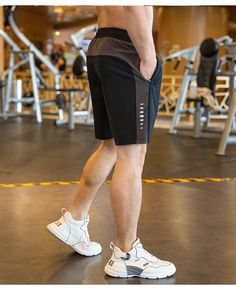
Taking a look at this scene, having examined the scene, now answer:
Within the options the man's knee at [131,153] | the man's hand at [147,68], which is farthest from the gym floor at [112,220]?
the man's hand at [147,68]

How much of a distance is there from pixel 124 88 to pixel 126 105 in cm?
6

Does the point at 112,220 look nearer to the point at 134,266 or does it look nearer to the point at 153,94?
the point at 134,266

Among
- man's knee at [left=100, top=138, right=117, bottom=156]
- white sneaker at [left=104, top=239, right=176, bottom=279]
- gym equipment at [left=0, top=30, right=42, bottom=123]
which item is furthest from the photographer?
gym equipment at [left=0, top=30, right=42, bottom=123]

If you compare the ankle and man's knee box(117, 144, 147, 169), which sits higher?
man's knee box(117, 144, 147, 169)

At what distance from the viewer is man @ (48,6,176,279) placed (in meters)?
1.86

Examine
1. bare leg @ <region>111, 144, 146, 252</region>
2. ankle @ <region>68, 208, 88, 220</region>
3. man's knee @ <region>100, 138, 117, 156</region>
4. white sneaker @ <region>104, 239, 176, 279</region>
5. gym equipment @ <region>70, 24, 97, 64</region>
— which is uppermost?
gym equipment @ <region>70, 24, 97, 64</region>

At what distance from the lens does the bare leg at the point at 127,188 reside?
1.95m

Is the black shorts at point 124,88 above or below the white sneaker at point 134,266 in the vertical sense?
above

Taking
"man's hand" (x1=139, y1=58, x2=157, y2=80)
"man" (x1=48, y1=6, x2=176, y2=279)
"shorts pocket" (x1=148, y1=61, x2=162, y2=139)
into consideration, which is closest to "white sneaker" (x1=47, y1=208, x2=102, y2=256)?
"man" (x1=48, y1=6, x2=176, y2=279)

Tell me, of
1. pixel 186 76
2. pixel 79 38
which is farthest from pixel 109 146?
pixel 79 38

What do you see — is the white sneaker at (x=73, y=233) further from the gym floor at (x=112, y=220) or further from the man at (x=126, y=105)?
the man at (x=126, y=105)

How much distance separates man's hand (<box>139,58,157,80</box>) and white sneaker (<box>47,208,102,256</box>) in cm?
72

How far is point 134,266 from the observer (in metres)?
2.00

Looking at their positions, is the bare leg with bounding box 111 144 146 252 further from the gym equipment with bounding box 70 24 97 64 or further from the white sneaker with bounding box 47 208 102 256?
the gym equipment with bounding box 70 24 97 64
